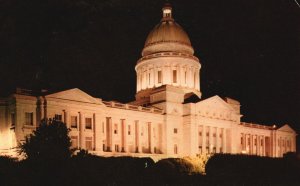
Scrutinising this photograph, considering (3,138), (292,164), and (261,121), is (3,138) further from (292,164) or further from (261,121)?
(261,121)

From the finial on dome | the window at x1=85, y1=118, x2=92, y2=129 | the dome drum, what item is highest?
the finial on dome

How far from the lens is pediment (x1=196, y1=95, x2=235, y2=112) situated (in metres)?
88.6

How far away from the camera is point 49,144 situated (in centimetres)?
3497

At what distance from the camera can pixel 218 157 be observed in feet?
184

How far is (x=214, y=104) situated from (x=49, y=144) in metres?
60.3

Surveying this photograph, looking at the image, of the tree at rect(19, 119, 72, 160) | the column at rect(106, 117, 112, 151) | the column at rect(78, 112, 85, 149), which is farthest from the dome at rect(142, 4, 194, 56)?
the tree at rect(19, 119, 72, 160)

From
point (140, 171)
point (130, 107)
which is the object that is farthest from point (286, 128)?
point (140, 171)

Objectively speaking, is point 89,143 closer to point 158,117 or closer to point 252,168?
point 158,117

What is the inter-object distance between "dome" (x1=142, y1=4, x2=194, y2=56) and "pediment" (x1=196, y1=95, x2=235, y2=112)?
49.4 ft

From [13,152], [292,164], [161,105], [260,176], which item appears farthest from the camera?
[161,105]

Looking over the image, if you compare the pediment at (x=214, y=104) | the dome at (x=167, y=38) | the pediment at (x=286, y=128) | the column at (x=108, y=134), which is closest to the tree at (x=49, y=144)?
the column at (x=108, y=134)

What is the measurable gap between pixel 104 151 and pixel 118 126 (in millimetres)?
6208

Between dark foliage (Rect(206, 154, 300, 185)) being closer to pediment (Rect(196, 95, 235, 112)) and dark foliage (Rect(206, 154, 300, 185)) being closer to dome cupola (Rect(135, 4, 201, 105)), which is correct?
pediment (Rect(196, 95, 235, 112))

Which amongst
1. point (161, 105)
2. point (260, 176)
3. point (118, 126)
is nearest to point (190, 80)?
point (161, 105)
